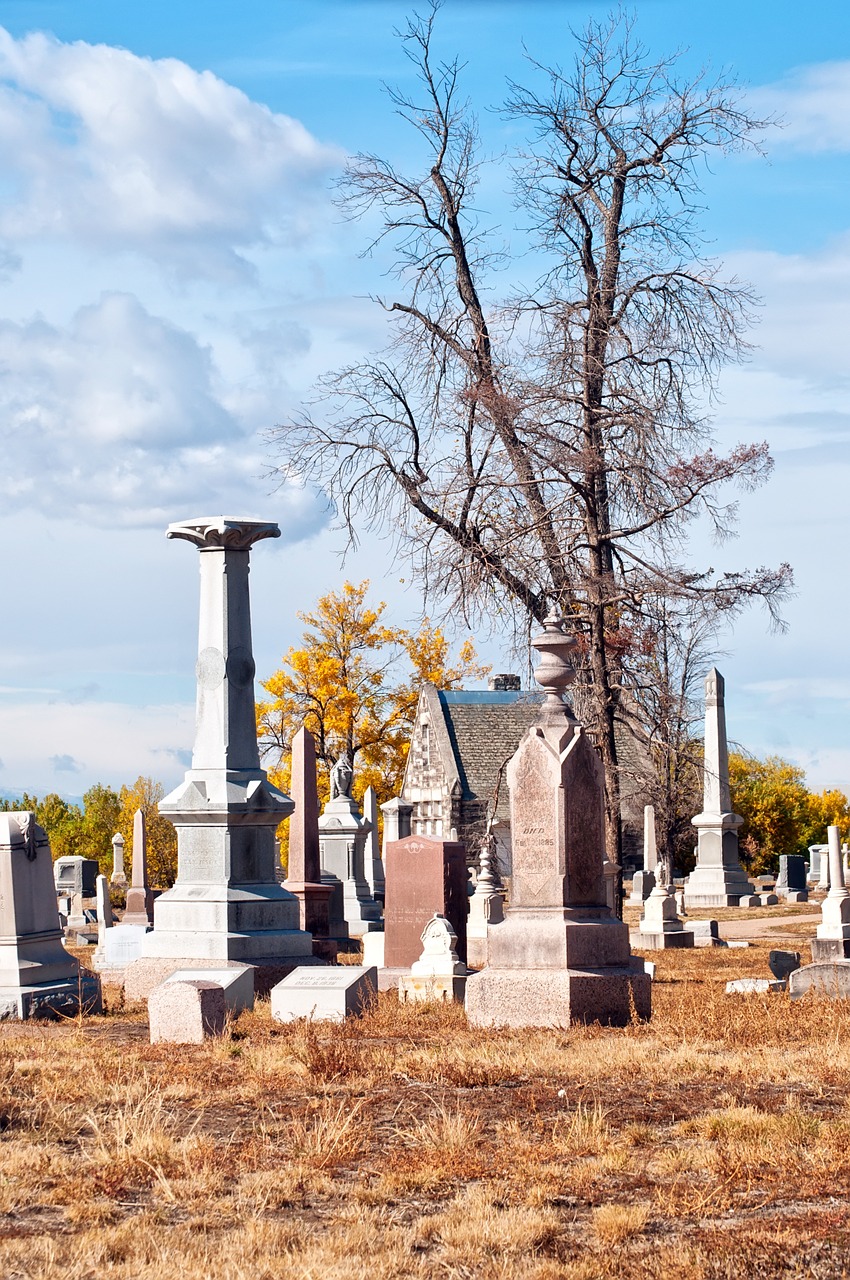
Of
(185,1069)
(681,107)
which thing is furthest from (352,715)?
(185,1069)

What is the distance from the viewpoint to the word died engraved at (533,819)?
11570 mm

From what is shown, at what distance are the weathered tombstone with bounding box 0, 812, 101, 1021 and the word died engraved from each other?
400 cm

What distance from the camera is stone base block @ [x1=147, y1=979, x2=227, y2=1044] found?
1063 cm

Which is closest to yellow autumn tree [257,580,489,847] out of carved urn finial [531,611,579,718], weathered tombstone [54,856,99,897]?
weathered tombstone [54,856,99,897]

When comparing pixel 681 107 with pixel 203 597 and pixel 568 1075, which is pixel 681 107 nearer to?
pixel 203 597

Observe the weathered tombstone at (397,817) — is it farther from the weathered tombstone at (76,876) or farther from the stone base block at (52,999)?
the stone base block at (52,999)

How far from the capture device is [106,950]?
61.4ft

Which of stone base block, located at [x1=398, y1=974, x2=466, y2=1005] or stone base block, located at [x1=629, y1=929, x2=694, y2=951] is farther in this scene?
stone base block, located at [x1=629, y1=929, x2=694, y2=951]

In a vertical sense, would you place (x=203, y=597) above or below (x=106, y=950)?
above

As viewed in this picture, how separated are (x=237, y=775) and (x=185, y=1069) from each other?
542 centimetres

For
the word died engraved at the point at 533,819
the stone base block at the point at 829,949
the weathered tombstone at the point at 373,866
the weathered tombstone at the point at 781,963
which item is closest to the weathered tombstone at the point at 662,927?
the stone base block at the point at 829,949

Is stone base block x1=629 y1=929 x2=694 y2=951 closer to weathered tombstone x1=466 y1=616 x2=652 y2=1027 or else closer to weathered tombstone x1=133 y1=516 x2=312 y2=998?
weathered tombstone x1=133 y1=516 x2=312 y2=998

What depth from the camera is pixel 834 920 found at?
19.5m

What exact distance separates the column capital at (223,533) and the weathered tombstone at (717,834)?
2089 centimetres
